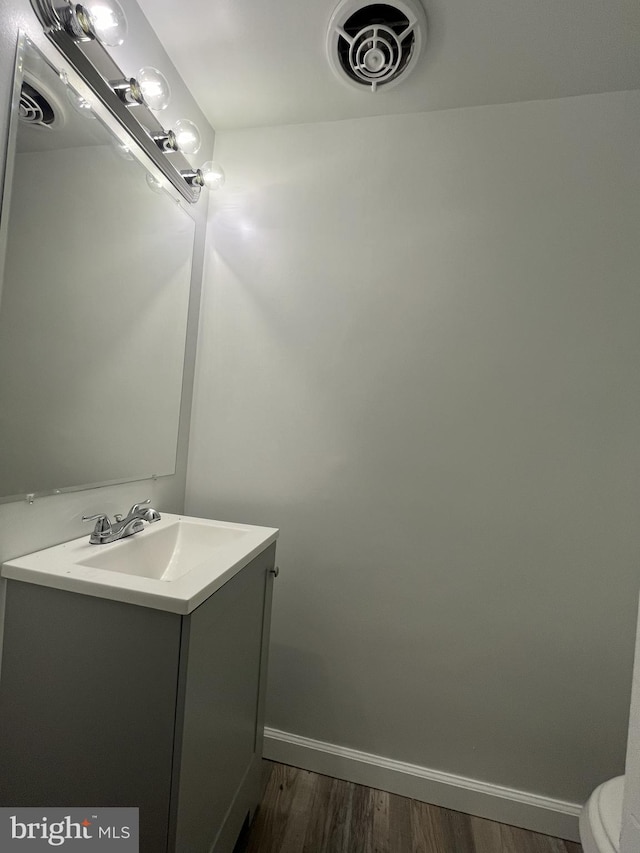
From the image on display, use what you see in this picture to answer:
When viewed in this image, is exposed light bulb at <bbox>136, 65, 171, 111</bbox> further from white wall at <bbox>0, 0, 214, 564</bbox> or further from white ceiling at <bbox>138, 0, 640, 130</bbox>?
white ceiling at <bbox>138, 0, 640, 130</bbox>

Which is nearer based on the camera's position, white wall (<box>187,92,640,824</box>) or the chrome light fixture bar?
the chrome light fixture bar

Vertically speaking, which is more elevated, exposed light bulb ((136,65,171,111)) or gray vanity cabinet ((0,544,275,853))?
exposed light bulb ((136,65,171,111))

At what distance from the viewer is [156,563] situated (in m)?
1.24

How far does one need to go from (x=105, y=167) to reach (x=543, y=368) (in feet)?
4.95

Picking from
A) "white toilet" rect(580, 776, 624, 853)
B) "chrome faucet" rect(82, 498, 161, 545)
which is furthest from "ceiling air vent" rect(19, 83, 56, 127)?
"white toilet" rect(580, 776, 624, 853)

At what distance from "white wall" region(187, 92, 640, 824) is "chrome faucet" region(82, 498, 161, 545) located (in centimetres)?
38

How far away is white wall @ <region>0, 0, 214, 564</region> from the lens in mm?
836

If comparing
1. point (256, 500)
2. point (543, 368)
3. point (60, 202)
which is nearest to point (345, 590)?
point (256, 500)

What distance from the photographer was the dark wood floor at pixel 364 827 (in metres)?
1.22

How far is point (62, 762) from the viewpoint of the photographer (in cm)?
84

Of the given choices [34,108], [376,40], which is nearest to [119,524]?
[34,108]

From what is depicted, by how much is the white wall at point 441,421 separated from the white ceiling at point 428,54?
75 millimetres

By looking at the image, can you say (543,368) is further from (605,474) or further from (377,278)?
(377,278)

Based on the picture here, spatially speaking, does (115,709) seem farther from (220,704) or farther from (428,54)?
(428,54)
